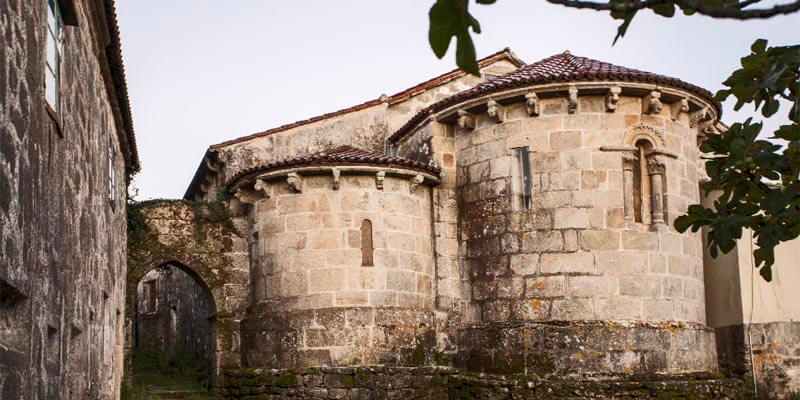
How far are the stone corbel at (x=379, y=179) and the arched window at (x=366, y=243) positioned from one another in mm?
524

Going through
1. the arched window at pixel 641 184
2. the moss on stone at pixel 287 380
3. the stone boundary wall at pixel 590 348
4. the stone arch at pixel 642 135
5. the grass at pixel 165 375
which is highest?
the stone arch at pixel 642 135

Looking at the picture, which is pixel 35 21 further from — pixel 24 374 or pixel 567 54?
pixel 567 54

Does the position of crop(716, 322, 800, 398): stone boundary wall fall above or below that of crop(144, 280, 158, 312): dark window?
below

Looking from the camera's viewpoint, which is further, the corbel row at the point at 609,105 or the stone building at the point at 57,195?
the corbel row at the point at 609,105

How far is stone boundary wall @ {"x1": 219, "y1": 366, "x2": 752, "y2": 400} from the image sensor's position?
12.5m

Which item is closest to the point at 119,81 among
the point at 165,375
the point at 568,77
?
the point at 568,77

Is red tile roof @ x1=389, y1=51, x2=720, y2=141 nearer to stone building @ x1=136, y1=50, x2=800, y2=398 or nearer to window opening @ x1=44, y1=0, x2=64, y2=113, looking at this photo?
stone building @ x1=136, y1=50, x2=800, y2=398

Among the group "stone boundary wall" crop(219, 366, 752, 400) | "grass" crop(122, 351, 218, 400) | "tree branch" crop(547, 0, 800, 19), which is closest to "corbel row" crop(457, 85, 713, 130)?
"stone boundary wall" crop(219, 366, 752, 400)

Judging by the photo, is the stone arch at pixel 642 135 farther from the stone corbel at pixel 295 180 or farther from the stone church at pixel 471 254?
the stone corbel at pixel 295 180

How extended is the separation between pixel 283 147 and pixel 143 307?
1171 cm

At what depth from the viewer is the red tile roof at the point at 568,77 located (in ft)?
42.9

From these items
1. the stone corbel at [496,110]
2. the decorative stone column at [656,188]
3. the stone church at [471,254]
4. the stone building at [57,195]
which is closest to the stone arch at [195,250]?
the stone church at [471,254]

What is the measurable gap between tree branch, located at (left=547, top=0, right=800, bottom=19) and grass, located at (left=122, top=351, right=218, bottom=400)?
40.8 feet

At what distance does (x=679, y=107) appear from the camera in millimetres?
13570
